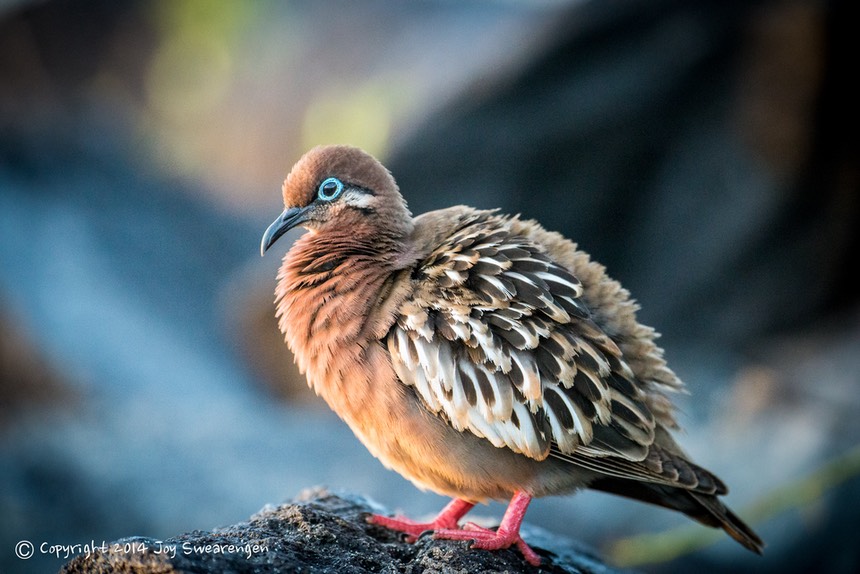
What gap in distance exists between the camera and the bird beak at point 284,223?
5.28 meters

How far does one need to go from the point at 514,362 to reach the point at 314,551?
1423 mm

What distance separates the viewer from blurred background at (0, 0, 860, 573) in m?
8.96

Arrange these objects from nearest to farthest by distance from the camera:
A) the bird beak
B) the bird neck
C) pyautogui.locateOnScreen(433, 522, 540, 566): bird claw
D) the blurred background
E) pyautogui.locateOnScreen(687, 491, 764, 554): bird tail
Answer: pyautogui.locateOnScreen(433, 522, 540, 566): bird claw → the bird neck → pyautogui.locateOnScreen(687, 491, 764, 554): bird tail → the bird beak → the blurred background

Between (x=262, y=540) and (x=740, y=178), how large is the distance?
831cm

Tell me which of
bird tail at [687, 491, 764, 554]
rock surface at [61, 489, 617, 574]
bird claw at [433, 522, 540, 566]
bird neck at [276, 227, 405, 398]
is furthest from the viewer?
bird tail at [687, 491, 764, 554]

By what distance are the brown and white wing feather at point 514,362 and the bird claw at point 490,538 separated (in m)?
0.47

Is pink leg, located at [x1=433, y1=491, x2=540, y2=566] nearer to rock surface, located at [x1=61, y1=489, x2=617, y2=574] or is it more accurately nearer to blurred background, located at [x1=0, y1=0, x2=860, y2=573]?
rock surface, located at [x1=61, y1=489, x2=617, y2=574]

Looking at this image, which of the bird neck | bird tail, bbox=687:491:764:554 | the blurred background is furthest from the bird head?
the blurred background

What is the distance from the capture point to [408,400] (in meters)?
4.78

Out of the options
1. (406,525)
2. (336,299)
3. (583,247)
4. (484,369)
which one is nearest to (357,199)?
(336,299)

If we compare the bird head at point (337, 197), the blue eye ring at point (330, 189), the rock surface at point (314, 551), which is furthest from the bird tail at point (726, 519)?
the blue eye ring at point (330, 189)

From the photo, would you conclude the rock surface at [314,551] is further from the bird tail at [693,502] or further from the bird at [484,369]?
the bird tail at [693,502]

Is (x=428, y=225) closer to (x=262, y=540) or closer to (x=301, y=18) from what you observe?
(x=262, y=540)

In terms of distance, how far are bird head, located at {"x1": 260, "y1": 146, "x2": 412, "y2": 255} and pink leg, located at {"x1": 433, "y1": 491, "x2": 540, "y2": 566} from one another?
1.74 m
